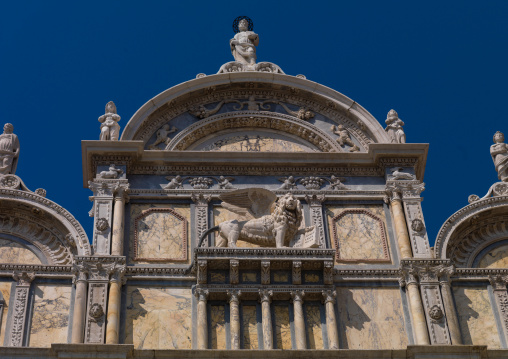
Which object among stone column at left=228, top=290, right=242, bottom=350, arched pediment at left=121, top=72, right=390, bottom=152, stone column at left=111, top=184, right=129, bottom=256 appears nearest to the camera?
stone column at left=228, top=290, right=242, bottom=350

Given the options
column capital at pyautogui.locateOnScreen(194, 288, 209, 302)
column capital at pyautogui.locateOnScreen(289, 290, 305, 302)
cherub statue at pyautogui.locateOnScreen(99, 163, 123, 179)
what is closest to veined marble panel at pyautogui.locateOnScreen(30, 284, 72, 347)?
column capital at pyautogui.locateOnScreen(194, 288, 209, 302)

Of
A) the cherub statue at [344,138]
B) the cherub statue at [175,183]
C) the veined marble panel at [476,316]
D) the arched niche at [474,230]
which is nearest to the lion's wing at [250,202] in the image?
the cherub statue at [175,183]

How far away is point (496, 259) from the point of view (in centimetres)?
2066

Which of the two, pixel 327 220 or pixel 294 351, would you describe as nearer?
pixel 294 351

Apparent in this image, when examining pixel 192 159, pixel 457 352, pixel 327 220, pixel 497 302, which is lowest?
pixel 457 352

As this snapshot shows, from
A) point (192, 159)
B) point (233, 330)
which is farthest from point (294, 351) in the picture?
point (192, 159)

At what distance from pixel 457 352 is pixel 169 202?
6.23m

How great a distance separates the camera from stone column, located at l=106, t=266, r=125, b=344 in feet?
60.1

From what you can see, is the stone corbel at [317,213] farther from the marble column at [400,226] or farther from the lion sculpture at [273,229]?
the marble column at [400,226]

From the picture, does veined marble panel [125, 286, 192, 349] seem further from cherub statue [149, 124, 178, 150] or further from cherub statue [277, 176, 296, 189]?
cherub statue [149, 124, 178, 150]

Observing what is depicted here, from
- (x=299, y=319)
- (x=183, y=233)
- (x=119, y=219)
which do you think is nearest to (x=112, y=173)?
(x=119, y=219)

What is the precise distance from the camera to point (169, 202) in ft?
68.3

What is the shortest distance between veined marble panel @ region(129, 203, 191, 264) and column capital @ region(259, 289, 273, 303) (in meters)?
1.59

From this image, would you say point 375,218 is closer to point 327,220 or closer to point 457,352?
point 327,220
